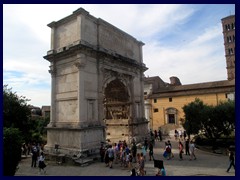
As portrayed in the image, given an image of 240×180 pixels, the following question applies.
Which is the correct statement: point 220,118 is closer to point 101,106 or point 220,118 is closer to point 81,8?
point 101,106

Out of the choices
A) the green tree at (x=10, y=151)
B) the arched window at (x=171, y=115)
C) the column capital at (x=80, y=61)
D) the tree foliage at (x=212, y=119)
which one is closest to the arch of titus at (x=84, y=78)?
the column capital at (x=80, y=61)

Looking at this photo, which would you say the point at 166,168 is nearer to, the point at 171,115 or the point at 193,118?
the point at 193,118

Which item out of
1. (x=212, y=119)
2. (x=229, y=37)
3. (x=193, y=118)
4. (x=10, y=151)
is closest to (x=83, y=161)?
(x=10, y=151)

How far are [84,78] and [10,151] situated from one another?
7.10 m

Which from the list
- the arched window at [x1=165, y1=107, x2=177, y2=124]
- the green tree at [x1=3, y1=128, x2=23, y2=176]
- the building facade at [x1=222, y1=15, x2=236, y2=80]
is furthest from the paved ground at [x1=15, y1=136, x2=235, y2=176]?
the building facade at [x1=222, y1=15, x2=236, y2=80]

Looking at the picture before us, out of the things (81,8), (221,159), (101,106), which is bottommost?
(221,159)

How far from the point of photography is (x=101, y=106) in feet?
54.7

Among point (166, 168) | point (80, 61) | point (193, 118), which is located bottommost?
point (166, 168)

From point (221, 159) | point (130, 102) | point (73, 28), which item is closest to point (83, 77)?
point (73, 28)

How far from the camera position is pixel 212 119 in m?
18.7

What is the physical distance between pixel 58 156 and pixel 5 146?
218 inches

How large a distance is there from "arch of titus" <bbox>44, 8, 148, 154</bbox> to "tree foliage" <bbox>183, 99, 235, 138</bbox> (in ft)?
16.1

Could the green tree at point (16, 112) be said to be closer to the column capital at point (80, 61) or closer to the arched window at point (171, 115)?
the column capital at point (80, 61)

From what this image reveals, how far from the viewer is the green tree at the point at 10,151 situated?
9.77 meters
